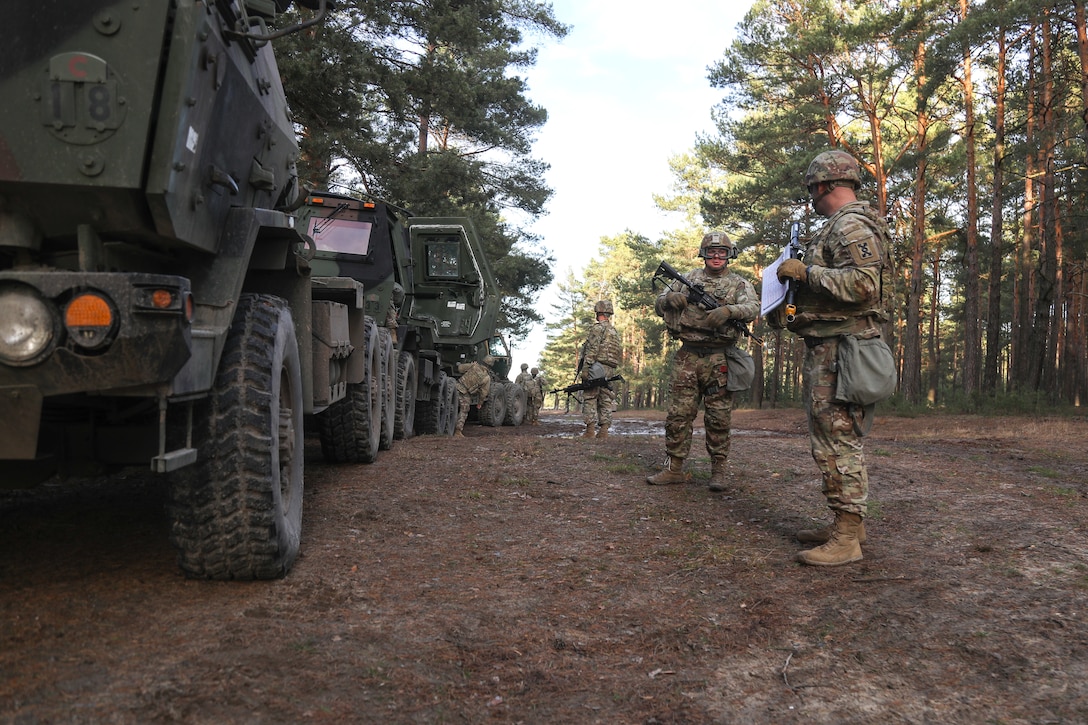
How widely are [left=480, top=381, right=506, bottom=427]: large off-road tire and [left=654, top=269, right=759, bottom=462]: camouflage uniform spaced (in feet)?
30.9

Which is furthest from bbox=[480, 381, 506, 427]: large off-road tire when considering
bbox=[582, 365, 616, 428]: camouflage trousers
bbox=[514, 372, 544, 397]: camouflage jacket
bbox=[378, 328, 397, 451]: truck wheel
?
bbox=[378, 328, 397, 451]: truck wheel

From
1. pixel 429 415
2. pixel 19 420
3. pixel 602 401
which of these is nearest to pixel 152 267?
pixel 19 420

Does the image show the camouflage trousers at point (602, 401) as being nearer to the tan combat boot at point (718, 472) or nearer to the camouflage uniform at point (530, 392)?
the tan combat boot at point (718, 472)

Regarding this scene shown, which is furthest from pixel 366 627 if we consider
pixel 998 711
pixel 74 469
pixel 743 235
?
pixel 743 235

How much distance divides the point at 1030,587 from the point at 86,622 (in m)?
3.65

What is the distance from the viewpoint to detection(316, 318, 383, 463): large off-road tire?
6.45 m

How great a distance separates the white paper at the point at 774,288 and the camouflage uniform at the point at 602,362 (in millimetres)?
6723

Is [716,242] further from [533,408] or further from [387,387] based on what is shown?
[533,408]

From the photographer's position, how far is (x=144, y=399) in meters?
2.86

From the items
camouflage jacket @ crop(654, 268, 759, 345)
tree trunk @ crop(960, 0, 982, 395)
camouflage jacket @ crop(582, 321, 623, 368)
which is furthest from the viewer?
tree trunk @ crop(960, 0, 982, 395)

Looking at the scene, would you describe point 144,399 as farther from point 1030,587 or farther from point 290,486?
point 1030,587

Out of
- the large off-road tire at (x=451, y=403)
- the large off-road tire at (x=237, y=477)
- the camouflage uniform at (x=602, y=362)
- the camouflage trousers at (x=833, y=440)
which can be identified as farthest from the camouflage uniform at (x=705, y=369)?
the large off-road tire at (x=451, y=403)

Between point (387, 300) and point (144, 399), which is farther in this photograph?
point (387, 300)

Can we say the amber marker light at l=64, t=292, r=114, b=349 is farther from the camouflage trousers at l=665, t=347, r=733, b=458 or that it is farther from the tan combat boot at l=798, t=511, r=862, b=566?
the camouflage trousers at l=665, t=347, r=733, b=458
